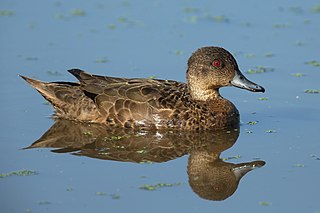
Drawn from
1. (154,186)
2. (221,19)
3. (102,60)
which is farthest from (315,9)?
(154,186)

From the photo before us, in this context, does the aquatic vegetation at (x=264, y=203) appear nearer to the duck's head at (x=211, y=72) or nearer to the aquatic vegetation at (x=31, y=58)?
the duck's head at (x=211, y=72)

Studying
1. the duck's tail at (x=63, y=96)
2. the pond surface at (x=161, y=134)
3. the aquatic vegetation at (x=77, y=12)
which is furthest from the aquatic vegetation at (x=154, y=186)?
the aquatic vegetation at (x=77, y=12)

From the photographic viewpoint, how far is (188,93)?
43.7 ft

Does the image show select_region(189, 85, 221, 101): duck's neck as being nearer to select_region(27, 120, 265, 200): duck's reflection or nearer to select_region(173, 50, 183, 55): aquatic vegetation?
select_region(27, 120, 265, 200): duck's reflection

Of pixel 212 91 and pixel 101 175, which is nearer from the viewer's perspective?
pixel 101 175

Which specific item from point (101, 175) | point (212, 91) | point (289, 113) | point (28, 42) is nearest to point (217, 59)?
point (212, 91)

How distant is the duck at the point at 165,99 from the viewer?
12984mm

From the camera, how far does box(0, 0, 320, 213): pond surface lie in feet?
34.5

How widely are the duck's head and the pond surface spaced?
72cm

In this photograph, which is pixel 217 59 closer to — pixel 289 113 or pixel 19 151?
pixel 289 113

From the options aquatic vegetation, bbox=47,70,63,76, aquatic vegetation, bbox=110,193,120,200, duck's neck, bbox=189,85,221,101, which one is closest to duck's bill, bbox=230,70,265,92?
duck's neck, bbox=189,85,221,101

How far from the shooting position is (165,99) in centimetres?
1299

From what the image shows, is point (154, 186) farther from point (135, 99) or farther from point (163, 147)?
point (135, 99)

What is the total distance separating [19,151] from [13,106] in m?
2.13
